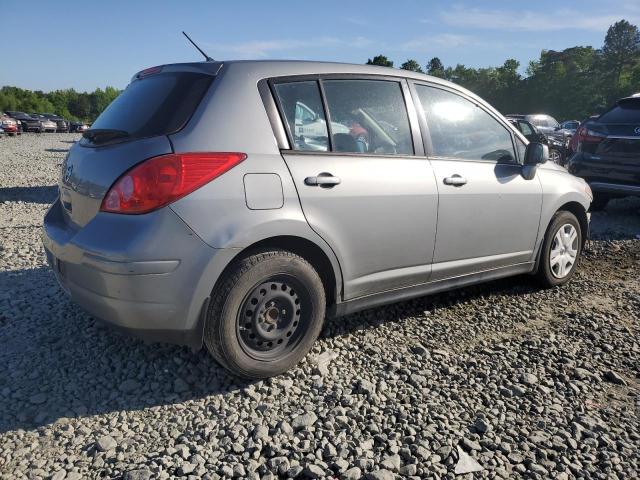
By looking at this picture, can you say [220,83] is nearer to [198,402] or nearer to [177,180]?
[177,180]

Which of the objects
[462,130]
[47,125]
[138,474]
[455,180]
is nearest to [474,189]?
[455,180]

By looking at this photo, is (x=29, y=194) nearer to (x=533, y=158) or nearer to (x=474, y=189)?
(x=474, y=189)

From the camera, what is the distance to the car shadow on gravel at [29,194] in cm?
879

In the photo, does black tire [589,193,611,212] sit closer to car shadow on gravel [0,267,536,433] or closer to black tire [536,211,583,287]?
black tire [536,211,583,287]

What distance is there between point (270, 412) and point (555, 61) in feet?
277

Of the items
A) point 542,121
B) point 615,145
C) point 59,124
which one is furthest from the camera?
point 59,124

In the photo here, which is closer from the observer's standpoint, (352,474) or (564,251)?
(352,474)

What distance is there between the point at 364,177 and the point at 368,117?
462mm

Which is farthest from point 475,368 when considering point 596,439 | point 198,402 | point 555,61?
point 555,61

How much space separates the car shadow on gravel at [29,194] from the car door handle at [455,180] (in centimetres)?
761

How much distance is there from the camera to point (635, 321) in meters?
3.93

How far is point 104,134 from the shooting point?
2.86 m

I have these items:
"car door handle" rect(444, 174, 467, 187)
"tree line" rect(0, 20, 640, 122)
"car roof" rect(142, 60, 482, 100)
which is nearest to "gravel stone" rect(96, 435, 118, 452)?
"car roof" rect(142, 60, 482, 100)

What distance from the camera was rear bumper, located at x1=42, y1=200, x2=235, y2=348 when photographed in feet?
7.98
